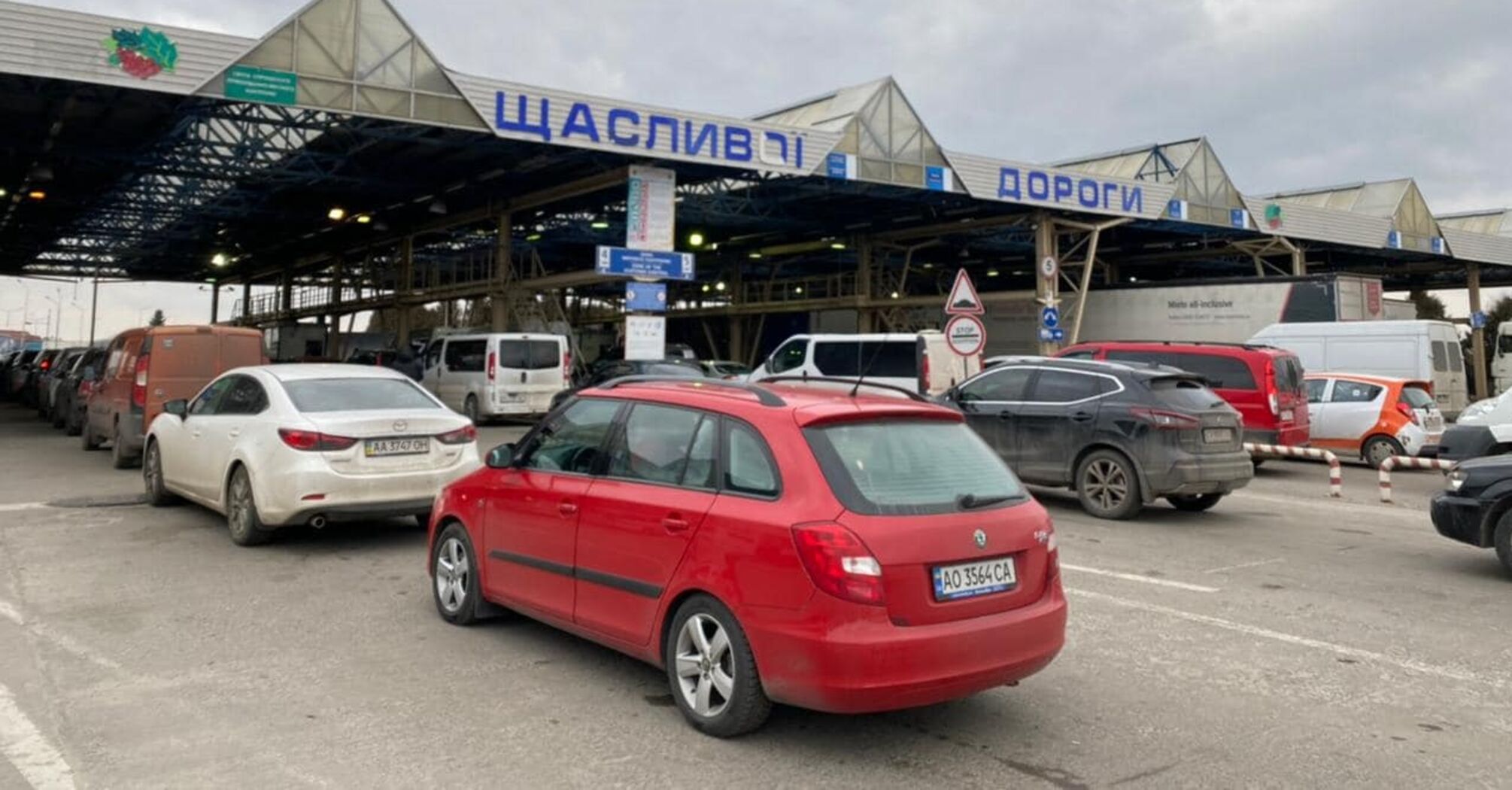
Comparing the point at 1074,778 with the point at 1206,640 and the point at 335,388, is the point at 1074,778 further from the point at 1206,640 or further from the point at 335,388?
→ the point at 335,388

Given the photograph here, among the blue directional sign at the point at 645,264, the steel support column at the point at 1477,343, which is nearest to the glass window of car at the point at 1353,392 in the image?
the blue directional sign at the point at 645,264

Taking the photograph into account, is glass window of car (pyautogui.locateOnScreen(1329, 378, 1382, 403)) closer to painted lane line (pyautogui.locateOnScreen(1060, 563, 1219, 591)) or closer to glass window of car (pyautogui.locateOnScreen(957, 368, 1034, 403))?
glass window of car (pyautogui.locateOnScreen(957, 368, 1034, 403))

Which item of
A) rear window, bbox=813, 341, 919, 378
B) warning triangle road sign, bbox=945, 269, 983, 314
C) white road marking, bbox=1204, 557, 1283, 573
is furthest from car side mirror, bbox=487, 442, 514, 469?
rear window, bbox=813, 341, 919, 378

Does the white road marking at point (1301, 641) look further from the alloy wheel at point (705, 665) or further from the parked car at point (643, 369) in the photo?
the parked car at point (643, 369)

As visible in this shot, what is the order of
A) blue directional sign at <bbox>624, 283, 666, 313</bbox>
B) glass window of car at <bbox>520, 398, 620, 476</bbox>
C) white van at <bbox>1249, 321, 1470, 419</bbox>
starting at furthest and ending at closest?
blue directional sign at <bbox>624, 283, 666, 313</bbox>
white van at <bbox>1249, 321, 1470, 419</bbox>
glass window of car at <bbox>520, 398, 620, 476</bbox>

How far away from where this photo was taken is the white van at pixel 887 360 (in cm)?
1922

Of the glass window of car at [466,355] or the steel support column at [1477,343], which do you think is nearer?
the glass window of car at [466,355]

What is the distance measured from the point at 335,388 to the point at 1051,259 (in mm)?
18883

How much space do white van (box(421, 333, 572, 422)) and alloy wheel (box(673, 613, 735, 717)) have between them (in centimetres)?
1839

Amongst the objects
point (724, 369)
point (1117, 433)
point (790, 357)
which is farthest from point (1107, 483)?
point (724, 369)

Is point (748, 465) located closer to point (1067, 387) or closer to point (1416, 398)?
point (1067, 387)

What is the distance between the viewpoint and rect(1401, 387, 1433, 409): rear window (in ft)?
51.3

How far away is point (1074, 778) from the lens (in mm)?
3691

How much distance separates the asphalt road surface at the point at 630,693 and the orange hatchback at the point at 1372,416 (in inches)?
344
